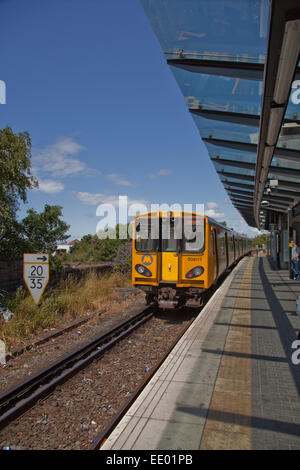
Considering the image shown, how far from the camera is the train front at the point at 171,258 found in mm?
8633

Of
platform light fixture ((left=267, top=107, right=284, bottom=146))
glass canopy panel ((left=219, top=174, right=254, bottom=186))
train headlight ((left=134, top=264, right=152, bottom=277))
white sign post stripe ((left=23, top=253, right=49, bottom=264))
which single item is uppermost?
glass canopy panel ((left=219, top=174, right=254, bottom=186))

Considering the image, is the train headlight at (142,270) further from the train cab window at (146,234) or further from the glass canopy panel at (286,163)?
the glass canopy panel at (286,163)

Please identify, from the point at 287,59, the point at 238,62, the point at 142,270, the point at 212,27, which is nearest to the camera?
the point at 287,59

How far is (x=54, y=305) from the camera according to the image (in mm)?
9336

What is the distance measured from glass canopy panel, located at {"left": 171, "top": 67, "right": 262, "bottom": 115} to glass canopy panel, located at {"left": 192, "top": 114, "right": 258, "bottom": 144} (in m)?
0.83

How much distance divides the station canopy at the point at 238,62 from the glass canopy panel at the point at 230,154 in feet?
4.29

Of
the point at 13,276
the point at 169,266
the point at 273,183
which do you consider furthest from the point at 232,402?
the point at 13,276

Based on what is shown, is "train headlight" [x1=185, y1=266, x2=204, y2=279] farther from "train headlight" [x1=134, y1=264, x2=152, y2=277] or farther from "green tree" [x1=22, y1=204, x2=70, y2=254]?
"green tree" [x1=22, y1=204, x2=70, y2=254]

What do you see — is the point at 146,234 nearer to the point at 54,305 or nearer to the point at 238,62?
the point at 54,305

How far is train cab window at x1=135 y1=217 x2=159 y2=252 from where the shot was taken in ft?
29.5

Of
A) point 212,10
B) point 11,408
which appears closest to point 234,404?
point 11,408

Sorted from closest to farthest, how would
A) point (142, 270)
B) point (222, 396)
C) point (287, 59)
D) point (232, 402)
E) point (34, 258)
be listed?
point (287, 59)
point (232, 402)
point (222, 396)
point (34, 258)
point (142, 270)

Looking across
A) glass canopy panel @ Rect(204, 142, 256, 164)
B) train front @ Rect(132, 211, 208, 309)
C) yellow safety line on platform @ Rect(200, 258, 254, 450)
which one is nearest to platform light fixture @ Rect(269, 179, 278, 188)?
glass canopy panel @ Rect(204, 142, 256, 164)

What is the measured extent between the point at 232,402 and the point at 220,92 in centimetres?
530
